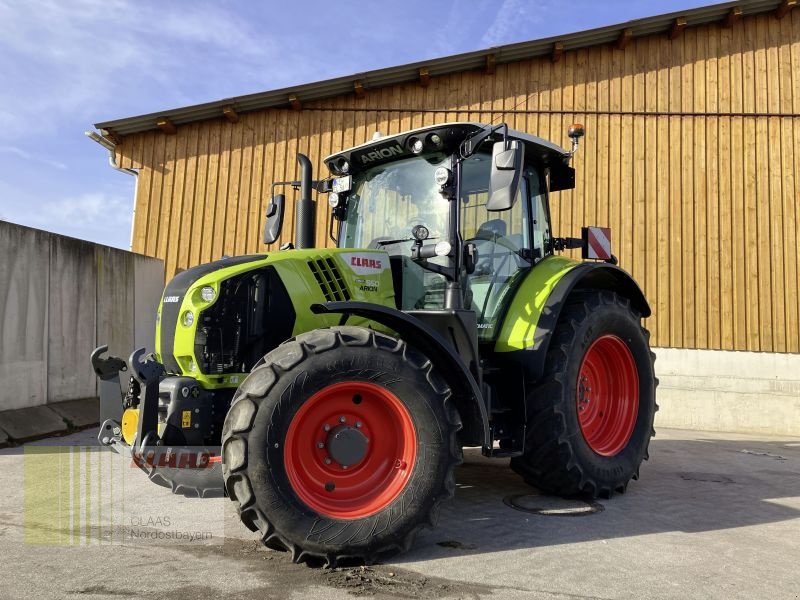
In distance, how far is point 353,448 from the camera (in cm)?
318

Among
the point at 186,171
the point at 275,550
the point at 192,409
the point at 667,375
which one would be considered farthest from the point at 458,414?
the point at 186,171

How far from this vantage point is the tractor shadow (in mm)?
3488

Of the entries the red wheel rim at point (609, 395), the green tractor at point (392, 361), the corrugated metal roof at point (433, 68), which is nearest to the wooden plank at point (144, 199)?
the corrugated metal roof at point (433, 68)

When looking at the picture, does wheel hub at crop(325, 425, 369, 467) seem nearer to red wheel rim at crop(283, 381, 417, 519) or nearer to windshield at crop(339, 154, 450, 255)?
red wheel rim at crop(283, 381, 417, 519)

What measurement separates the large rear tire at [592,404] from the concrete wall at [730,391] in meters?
4.69

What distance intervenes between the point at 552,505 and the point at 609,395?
120cm

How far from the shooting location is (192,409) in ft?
10.8

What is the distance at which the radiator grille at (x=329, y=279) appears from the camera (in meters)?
3.77

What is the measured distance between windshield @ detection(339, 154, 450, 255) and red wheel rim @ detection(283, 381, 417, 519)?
1.31 m

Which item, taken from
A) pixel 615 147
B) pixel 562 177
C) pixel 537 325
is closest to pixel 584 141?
pixel 615 147

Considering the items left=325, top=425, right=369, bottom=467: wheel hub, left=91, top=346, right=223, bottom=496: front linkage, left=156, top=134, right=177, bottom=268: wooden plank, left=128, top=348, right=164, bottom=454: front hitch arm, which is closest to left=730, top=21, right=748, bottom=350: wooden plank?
left=325, top=425, right=369, bottom=467: wheel hub

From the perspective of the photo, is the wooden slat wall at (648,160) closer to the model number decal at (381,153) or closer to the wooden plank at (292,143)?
the wooden plank at (292,143)

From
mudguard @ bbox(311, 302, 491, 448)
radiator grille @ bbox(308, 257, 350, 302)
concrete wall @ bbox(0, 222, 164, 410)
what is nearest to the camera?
mudguard @ bbox(311, 302, 491, 448)

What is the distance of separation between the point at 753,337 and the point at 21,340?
32.7ft
